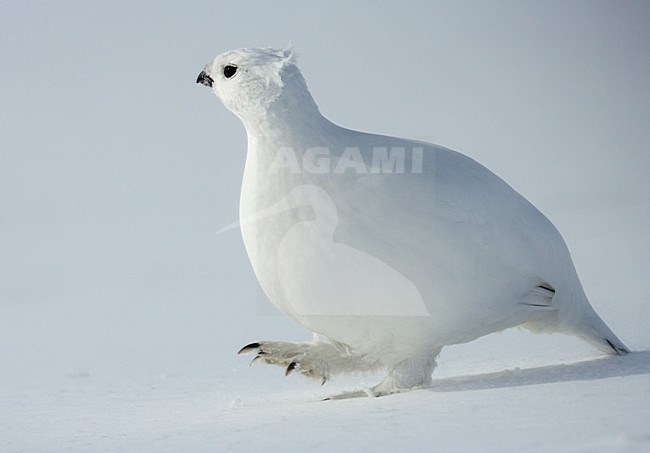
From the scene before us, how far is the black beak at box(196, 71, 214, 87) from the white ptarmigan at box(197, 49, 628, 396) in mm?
38

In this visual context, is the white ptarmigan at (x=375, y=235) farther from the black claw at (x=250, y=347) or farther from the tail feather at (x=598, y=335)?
the tail feather at (x=598, y=335)

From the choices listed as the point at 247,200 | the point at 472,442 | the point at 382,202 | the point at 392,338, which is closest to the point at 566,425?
the point at 472,442

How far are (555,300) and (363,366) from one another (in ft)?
2.38

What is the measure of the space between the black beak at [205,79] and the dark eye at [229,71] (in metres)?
0.11

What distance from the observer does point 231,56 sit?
309 cm

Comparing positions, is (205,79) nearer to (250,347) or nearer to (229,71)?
(229,71)

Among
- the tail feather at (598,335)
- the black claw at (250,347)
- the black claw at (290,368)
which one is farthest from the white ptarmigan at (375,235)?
the tail feather at (598,335)

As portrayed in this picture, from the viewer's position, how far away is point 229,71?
3.10m

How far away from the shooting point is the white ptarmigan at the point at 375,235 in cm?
284

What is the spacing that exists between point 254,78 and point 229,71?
128 millimetres

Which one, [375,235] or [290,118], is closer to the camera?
[375,235]

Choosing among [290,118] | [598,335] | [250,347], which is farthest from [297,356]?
[598,335]

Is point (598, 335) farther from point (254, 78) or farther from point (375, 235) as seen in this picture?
point (254, 78)

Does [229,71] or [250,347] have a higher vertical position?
[229,71]
